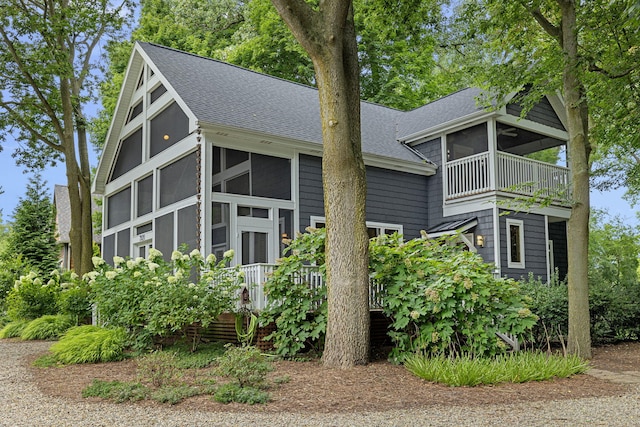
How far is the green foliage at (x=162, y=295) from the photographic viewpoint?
856 cm

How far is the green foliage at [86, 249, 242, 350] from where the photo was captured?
856 cm

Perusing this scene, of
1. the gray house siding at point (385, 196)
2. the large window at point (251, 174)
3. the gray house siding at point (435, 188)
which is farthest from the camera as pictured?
the gray house siding at point (435, 188)

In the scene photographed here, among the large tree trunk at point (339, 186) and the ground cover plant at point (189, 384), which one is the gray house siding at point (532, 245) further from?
the ground cover plant at point (189, 384)

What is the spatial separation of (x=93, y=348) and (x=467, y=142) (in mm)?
10642

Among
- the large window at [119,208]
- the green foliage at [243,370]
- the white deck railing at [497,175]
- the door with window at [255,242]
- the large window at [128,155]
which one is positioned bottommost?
the green foliage at [243,370]

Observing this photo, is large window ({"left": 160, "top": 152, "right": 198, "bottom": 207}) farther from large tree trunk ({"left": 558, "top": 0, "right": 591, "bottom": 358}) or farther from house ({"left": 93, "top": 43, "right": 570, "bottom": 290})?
large tree trunk ({"left": 558, "top": 0, "right": 591, "bottom": 358})

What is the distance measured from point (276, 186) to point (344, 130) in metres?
5.02

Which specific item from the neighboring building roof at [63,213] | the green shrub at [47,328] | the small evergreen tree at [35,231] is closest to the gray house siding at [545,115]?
the green shrub at [47,328]

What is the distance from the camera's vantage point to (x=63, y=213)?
30.8m

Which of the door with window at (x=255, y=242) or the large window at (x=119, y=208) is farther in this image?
the large window at (x=119, y=208)

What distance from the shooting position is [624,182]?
13.5 m

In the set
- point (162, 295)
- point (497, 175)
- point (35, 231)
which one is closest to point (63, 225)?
point (35, 231)

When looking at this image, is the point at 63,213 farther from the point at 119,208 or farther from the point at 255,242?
the point at 255,242

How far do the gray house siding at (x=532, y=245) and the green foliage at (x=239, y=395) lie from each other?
978 centimetres
